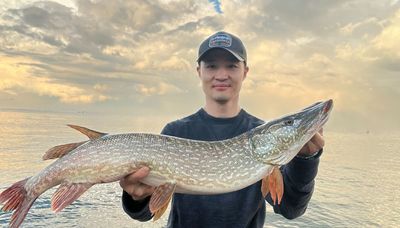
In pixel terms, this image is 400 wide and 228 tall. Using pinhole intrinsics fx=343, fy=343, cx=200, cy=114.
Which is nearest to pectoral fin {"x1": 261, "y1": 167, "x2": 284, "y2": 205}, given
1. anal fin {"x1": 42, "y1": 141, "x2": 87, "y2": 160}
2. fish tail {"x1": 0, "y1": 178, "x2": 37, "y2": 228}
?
anal fin {"x1": 42, "y1": 141, "x2": 87, "y2": 160}

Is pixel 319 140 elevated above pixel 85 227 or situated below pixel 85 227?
above

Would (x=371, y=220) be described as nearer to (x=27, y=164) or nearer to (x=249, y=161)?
(x=249, y=161)

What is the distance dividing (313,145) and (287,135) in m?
0.29

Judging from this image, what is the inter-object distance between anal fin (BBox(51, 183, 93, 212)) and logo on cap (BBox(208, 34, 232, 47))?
2.20 m

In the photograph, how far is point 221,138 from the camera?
403cm

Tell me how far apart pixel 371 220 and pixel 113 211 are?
1000cm

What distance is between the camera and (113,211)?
1212 centimetres

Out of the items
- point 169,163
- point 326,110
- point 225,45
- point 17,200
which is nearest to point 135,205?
point 169,163

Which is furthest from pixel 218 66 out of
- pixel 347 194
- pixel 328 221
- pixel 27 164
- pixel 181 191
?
pixel 27 164

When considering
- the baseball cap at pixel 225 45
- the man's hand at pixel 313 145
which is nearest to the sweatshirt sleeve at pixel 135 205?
the man's hand at pixel 313 145

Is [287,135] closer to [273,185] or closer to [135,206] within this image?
[273,185]

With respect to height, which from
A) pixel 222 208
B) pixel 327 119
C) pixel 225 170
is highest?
pixel 327 119

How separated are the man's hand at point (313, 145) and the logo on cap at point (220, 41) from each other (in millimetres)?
1525

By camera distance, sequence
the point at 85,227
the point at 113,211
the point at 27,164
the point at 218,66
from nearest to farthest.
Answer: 1. the point at 218,66
2. the point at 85,227
3. the point at 113,211
4. the point at 27,164
